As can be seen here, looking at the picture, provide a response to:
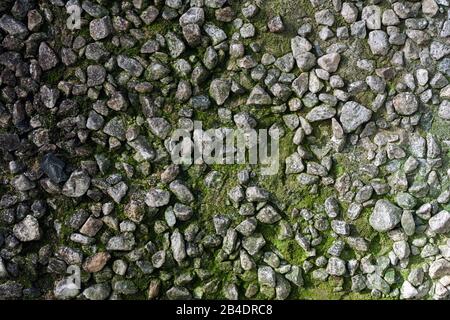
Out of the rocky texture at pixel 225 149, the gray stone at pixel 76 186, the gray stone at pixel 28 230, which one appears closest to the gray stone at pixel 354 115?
the rocky texture at pixel 225 149

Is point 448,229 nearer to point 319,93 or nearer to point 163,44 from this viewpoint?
point 319,93

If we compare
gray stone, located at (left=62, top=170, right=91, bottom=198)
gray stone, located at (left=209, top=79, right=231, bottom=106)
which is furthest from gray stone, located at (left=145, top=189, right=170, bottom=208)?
gray stone, located at (left=209, top=79, right=231, bottom=106)

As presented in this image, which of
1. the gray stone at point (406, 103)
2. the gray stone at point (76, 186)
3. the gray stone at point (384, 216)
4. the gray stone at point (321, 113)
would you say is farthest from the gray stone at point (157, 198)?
the gray stone at point (406, 103)

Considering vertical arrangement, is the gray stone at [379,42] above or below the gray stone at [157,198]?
above

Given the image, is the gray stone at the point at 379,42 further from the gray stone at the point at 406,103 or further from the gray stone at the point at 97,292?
the gray stone at the point at 97,292

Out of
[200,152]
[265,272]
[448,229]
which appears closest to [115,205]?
[200,152]

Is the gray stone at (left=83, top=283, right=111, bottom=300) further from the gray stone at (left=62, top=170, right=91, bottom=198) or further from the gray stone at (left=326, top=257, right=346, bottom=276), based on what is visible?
the gray stone at (left=326, top=257, right=346, bottom=276)

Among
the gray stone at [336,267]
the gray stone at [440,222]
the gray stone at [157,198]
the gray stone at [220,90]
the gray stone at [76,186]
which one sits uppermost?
the gray stone at [220,90]

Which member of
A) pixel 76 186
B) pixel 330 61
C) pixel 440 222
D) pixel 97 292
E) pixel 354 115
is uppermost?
pixel 330 61

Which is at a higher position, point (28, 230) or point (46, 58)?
point (46, 58)

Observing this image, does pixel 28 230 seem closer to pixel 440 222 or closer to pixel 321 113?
pixel 321 113

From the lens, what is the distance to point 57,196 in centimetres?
159

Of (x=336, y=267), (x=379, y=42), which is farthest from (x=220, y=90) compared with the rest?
(x=336, y=267)

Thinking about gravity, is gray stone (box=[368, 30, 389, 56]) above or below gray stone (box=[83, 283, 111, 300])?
above
